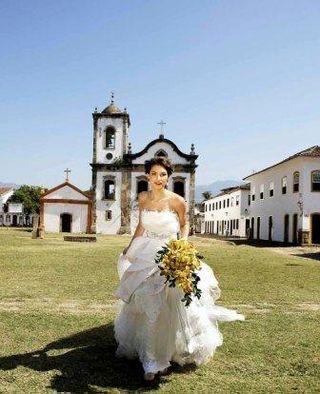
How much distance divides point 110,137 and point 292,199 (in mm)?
19920

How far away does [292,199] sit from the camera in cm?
3331

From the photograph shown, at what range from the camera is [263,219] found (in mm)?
40875

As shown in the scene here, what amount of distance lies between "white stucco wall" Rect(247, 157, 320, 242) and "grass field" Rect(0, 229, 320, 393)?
72.2 feet

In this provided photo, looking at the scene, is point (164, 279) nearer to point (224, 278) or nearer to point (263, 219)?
point (224, 278)

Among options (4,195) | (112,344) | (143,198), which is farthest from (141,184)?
(4,195)

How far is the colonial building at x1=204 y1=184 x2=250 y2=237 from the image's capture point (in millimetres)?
52531

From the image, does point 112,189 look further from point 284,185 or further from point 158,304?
point 158,304

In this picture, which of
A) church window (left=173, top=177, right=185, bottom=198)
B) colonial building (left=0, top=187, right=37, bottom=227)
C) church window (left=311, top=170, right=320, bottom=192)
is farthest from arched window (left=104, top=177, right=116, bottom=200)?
colonial building (left=0, top=187, right=37, bottom=227)

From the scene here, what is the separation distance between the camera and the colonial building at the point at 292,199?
3116 cm

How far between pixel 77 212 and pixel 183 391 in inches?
1606

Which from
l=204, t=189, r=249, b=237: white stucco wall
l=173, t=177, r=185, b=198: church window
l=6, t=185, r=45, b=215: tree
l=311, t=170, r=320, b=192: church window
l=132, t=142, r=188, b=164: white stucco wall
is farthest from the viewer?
l=6, t=185, r=45, b=215: tree

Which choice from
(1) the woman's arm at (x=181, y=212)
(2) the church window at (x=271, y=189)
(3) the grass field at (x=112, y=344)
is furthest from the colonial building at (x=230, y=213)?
(1) the woman's arm at (x=181, y=212)

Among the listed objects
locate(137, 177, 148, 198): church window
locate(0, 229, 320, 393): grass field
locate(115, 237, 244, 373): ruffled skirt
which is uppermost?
locate(137, 177, 148, 198): church window

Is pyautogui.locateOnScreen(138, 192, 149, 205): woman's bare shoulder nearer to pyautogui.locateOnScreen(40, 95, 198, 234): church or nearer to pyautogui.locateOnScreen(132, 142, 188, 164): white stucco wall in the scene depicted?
pyautogui.locateOnScreen(40, 95, 198, 234): church
